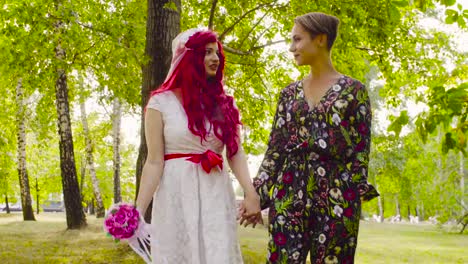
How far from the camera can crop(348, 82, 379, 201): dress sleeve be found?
A: 150 inches

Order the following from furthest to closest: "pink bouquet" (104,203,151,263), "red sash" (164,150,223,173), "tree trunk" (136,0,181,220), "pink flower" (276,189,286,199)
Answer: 1. "tree trunk" (136,0,181,220)
2. "red sash" (164,150,223,173)
3. "pink bouquet" (104,203,151,263)
4. "pink flower" (276,189,286,199)

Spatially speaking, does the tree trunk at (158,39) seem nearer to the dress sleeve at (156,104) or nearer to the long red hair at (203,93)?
the long red hair at (203,93)

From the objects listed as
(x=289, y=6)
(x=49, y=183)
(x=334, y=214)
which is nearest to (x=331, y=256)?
(x=334, y=214)

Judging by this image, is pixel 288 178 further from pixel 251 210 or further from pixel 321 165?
pixel 251 210

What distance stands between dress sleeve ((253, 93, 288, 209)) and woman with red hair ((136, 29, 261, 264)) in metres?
0.14

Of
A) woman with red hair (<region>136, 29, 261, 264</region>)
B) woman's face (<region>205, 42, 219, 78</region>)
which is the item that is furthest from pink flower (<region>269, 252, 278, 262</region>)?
woman's face (<region>205, 42, 219, 78</region>)

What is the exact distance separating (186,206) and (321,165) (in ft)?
3.39

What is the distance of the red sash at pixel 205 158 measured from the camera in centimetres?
429

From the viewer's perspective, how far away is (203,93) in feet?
14.5

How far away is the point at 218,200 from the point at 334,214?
92cm

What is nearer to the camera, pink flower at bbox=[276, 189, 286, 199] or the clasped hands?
pink flower at bbox=[276, 189, 286, 199]

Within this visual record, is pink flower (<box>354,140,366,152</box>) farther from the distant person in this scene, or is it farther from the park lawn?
the park lawn

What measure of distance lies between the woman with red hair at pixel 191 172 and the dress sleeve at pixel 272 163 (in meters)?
0.14

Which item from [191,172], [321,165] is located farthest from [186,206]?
[321,165]
